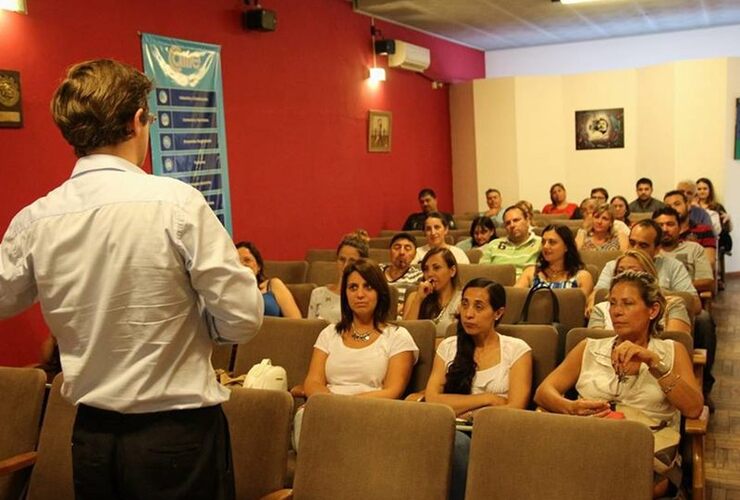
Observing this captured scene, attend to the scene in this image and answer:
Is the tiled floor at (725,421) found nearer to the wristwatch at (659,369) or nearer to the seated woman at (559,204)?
the wristwatch at (659,369)

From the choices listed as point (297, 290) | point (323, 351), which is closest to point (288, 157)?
point (297, 290)

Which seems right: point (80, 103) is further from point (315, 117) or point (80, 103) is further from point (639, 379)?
point (315, 117)

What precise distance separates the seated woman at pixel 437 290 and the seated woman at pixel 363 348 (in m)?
0.76

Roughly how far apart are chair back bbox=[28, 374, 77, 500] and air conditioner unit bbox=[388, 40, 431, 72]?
6827 millimetres

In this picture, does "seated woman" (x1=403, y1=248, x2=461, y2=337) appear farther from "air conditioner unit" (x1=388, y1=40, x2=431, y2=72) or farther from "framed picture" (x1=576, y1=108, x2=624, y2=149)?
"framed picture" (x1=576, y1=108, x2=624, y2=149)

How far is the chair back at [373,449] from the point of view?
2.32 m

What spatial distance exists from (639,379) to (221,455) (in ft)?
5.99

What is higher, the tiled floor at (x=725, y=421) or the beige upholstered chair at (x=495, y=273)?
the beige upholstered chair at (x=495, y=273)

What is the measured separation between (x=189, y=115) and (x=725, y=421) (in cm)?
404

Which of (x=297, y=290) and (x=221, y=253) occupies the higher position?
(x=221, y=253)

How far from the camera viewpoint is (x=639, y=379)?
2959 millimetres

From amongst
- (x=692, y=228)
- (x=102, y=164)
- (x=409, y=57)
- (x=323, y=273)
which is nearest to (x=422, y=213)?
(x=409, y=57)

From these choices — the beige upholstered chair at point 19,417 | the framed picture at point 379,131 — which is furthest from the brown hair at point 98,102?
the framed picture at point 379,131

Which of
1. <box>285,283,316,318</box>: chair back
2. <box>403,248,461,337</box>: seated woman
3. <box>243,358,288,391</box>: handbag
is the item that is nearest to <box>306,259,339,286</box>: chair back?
<box>285,283,316,318</box>: chair back
